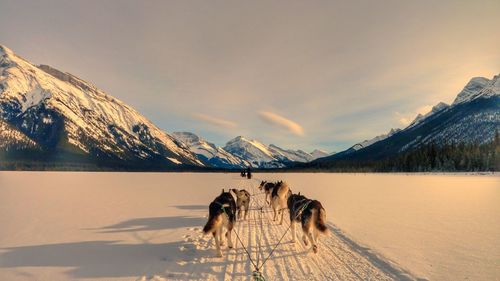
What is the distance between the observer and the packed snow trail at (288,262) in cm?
862

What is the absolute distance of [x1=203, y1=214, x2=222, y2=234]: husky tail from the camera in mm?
10164

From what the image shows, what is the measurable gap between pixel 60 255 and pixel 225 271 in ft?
19.1

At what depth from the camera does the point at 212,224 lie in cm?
1028

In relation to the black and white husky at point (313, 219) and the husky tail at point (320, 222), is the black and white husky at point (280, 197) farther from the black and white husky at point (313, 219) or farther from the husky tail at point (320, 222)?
the husky tail at point (320, 222)

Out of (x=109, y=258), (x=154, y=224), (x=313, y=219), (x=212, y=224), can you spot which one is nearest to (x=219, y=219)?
(x=212, y=224)

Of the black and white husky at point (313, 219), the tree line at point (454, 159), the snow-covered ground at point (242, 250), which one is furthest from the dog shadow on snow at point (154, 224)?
the tree line at point (454, 159)

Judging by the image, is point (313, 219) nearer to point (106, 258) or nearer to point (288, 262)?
point (288, 262)

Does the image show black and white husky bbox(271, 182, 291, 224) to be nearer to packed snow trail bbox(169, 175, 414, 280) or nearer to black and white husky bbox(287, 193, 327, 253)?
packed snow trail bbox(169, 175, 414, 280)

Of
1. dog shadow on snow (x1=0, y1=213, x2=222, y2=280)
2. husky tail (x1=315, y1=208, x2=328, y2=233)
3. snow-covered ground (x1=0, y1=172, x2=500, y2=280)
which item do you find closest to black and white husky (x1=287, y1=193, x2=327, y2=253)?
husky tail (x1=315, y1=208, x2=328, y2=233)

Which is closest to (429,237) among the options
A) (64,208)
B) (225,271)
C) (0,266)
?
(225,271)

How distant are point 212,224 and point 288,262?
2674 millimetres

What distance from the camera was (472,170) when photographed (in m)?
106

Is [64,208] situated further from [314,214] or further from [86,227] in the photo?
[314,214]

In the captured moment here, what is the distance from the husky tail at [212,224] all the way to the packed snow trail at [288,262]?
3.12 feet
